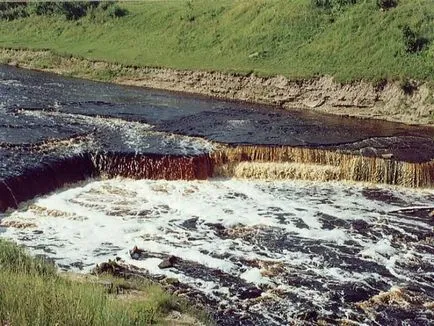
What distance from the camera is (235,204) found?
741 inches

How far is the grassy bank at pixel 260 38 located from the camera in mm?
32094

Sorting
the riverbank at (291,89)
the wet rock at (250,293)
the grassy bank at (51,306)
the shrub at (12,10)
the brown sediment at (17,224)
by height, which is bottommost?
the wet rock at (250,293)

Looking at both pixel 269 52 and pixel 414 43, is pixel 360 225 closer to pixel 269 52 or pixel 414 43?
pixel 414 43

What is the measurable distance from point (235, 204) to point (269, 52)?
19.5 metres

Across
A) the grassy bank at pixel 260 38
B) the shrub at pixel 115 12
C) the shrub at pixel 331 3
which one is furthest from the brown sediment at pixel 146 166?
the shrub at pixel 115 12

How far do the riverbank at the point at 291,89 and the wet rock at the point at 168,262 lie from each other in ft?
58.4

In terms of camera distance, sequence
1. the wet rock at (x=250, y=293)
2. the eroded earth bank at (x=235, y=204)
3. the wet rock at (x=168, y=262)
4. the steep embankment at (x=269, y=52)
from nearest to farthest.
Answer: the wet rock at (x=250, y=293)
the eroded earth bank at (x=235, y=204)
the wet rock at (x=168, y=262)
the steep embankment at (x=269, y=52)

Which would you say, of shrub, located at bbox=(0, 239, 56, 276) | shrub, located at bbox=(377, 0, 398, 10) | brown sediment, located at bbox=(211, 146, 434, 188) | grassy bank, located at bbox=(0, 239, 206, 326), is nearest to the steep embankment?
shrub, located at bbox=(377, 0, 398, 10)

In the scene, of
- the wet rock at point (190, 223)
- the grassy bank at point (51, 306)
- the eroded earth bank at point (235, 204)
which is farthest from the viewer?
the wet rock at point (190, 223)

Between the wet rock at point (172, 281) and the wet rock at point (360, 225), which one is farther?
the wet rock at point (360, 225)

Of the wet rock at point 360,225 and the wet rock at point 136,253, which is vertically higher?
the wet rock at point 360,225

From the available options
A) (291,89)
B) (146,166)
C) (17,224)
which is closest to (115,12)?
(291,89)

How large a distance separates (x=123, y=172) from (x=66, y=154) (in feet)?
6.47

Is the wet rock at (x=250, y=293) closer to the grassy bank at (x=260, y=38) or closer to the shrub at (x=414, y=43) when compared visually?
the grassy bank at (x=260, y=38)
